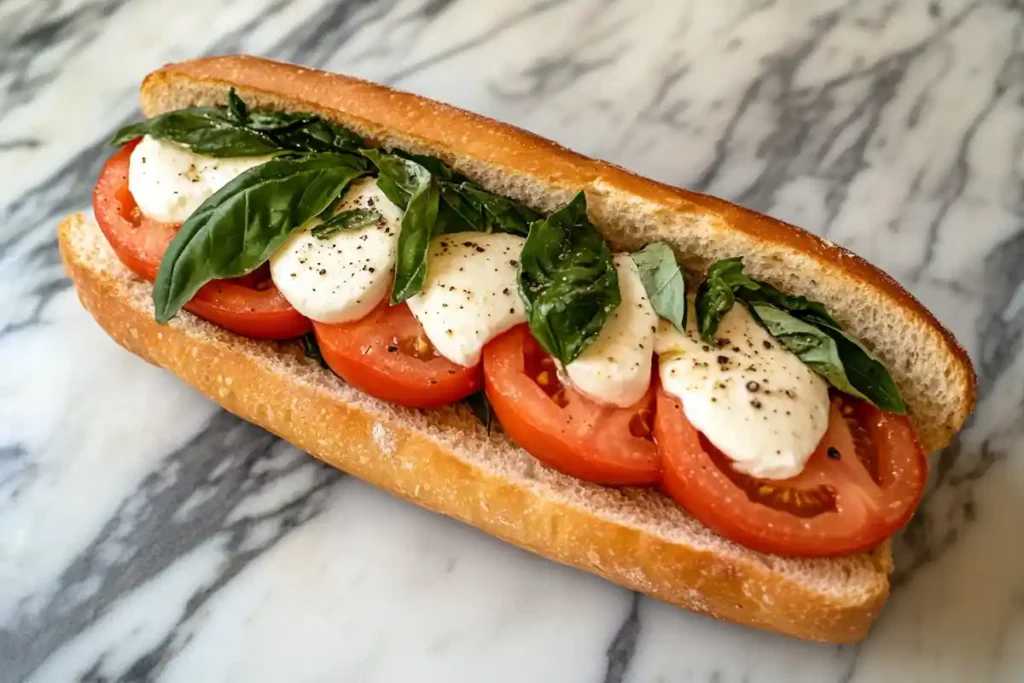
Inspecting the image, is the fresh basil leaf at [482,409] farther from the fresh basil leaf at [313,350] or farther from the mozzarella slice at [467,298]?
the fresh basil leaf at [313,350]

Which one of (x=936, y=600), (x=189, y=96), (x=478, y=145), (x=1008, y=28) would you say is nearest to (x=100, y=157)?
(x=189, y=96)

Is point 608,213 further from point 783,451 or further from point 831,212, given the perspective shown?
point 831,212

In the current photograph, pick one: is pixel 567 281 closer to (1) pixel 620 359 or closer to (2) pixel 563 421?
(1) pixel 620 359

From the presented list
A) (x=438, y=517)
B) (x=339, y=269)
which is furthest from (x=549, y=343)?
(x=438, y=517)

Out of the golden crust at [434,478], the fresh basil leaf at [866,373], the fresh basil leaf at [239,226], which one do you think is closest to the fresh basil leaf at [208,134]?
the fresh basil leaf at [239,226]

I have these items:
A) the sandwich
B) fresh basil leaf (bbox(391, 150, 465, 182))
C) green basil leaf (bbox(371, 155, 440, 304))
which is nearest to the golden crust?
the sandwich

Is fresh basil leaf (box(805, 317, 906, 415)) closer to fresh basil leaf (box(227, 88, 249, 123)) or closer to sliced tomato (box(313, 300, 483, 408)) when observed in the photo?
sliced tomato (box(313, 300, 483, 408))
